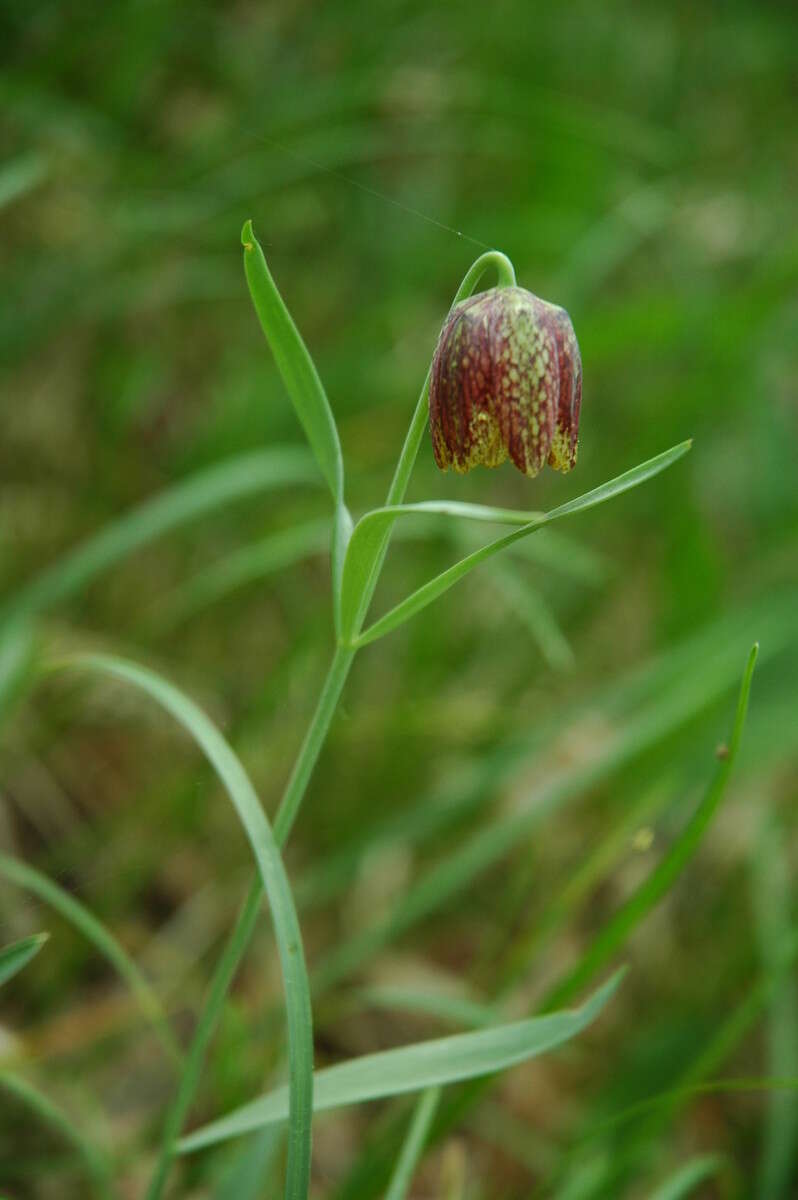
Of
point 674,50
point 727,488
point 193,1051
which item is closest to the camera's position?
point 193,1051

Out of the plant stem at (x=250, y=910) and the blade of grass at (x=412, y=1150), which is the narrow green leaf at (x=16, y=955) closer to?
the plant stem at (x=250, y=910)

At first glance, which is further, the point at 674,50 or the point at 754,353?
the point at 674,50

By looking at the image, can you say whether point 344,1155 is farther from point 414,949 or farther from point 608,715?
point 608,715

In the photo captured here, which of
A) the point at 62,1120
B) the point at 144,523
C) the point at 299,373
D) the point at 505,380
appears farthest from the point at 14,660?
the point at 505,380

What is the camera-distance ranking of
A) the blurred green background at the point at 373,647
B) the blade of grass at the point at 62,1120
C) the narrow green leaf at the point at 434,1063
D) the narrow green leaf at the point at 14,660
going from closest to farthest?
the narrow green leaf at the point at 434,1063 < the blade of grass at the point at 62,1120 < the narrow green leaf at the point at 14,660 < the blurred green background at the point at 373,647

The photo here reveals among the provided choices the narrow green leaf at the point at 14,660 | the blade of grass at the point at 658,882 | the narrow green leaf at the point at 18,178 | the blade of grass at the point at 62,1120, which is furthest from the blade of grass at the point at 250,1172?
the narrow green leaf at the point at 18,178

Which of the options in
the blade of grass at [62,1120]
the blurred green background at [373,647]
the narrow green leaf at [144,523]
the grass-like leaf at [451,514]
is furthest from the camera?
the blurred green background at [373,647]

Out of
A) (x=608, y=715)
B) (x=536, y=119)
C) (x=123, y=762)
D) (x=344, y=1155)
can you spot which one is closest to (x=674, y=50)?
(x=536, y=119)
